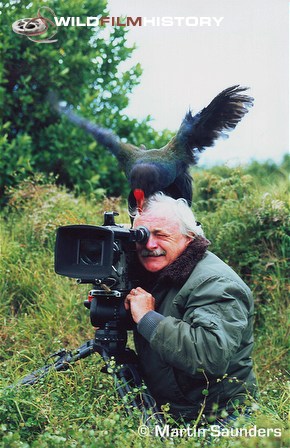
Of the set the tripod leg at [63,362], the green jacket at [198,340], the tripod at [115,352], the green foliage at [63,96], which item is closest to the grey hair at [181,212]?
the green jacket at [198,340]

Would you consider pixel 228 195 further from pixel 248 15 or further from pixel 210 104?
pixel 248 15

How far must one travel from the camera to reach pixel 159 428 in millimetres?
2918

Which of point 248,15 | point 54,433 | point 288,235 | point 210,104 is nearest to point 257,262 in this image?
point 288,235

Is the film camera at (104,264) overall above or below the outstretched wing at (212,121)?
below

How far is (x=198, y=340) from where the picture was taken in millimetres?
3025

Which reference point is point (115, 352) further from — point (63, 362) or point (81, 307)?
point (81, 307)

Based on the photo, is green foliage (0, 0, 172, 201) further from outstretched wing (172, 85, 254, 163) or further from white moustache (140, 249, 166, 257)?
white moustache (140, 249, 166, 257)

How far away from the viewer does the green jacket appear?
3041 mm

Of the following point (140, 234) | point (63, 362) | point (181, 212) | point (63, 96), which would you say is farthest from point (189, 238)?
point (63, 96)

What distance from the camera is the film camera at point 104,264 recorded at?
314cm

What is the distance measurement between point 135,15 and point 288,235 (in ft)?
6.70

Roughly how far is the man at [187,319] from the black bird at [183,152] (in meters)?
1.16

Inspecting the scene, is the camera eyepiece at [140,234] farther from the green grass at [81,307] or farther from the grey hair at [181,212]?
the green grass at [81,307]

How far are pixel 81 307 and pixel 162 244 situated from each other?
1692 millimetres
